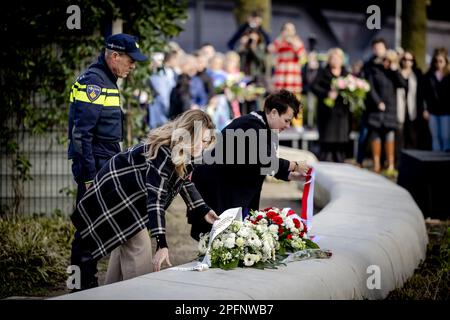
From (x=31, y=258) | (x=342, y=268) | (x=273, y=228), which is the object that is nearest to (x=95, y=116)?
(x=31, y=258)

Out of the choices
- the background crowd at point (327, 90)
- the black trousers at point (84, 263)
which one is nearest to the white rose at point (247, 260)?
the black trousers at point (84, 263)

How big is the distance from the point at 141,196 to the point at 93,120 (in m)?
1.15

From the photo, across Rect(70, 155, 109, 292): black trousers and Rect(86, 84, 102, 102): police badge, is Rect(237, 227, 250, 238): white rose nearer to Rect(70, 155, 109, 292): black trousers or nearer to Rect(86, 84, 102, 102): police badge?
Rect(70, 155, 109, 292): black trousers

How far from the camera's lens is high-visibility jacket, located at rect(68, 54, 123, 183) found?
23.6 ft

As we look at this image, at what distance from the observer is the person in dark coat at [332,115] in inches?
625

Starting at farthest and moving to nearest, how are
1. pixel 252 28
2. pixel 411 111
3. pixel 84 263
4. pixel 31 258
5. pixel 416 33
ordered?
pixel 416 33 → pixel 252 28 → pixel 411 111 → pixel 31 258 → pixel 84 263

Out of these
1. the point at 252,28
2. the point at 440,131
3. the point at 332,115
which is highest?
the point at 252,28

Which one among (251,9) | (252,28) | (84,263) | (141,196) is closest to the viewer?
(141,196)

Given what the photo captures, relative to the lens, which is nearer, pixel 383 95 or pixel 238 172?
pixel 238 172

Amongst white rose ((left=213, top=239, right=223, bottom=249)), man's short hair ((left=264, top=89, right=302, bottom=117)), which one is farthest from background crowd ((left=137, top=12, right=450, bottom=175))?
white rose ((left=213, top=239, right=223, bottom=249))

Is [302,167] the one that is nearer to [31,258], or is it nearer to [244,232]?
[244,232]

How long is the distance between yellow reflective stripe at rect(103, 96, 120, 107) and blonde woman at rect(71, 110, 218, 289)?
1.04 m

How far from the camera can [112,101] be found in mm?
7406

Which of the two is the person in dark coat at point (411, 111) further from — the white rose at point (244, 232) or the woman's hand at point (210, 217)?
the white rose at point (244, 232)
